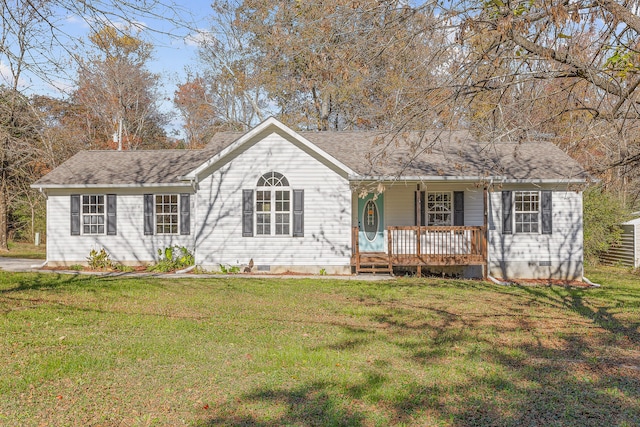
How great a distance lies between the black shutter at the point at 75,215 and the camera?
55.4 feet

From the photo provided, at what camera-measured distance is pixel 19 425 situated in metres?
4.44

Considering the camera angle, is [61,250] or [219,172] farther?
[61,250]

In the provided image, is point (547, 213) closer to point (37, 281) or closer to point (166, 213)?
point (166, 213)

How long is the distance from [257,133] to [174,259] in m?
4.80

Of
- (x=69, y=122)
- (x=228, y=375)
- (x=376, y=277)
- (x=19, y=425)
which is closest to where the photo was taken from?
(x=19, y=425)

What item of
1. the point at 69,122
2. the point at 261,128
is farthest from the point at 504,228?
the point at 69,122

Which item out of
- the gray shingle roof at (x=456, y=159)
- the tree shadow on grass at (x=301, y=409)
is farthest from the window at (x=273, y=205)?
the tree shadow on grass at (x=301, y=409)

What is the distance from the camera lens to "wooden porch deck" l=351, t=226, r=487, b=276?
1543cm

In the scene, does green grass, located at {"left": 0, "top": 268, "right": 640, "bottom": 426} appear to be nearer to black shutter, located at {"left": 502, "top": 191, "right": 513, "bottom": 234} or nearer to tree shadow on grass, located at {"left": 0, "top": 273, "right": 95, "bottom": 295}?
Result: tree shadow on grass, located at {"left": 0, "top": 273, "right": 95, "bottom": 295}

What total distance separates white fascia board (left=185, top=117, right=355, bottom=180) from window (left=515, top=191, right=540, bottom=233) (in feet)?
17.8

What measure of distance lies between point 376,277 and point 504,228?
4.39 metres

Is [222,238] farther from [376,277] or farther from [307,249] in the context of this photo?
[376,277]

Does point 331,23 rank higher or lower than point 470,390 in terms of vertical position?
higher

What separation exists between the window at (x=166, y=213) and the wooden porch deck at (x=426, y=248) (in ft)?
18.7
